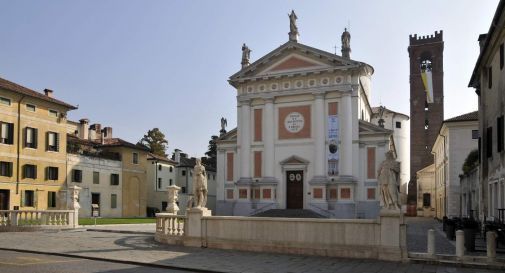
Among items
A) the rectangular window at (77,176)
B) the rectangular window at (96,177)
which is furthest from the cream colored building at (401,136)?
the rectangular window at (77,176)

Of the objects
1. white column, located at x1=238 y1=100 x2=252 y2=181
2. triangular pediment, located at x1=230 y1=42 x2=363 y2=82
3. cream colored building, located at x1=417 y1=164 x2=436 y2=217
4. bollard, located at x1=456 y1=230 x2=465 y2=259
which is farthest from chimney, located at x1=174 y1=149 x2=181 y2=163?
bollard, located at x1=456 y1=230 x2=465 y2=259

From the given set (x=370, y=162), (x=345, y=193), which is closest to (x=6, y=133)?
(x=345, y=193)

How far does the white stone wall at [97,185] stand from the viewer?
46.7 m

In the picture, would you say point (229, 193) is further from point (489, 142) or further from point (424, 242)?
point (489, 142)

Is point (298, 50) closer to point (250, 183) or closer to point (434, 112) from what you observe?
point (250, 183)

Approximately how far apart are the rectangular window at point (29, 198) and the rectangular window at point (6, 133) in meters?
4.35

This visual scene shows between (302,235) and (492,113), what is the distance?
1201 cm

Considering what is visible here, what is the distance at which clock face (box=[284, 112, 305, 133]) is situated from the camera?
40.4 meters

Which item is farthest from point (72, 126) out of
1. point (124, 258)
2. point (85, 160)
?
point (124, 258)

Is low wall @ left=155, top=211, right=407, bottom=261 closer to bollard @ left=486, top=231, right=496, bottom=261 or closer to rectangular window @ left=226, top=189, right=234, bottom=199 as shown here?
bollard @ left=486, top=231, right=496, bottom=261

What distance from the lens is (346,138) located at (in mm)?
38719

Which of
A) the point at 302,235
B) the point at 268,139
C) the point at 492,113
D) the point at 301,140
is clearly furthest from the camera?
the point at 268,139

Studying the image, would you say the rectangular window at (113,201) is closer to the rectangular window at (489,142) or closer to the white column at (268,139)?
the white column at (268,139)

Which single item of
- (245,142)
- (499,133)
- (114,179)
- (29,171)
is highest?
(245,142)
